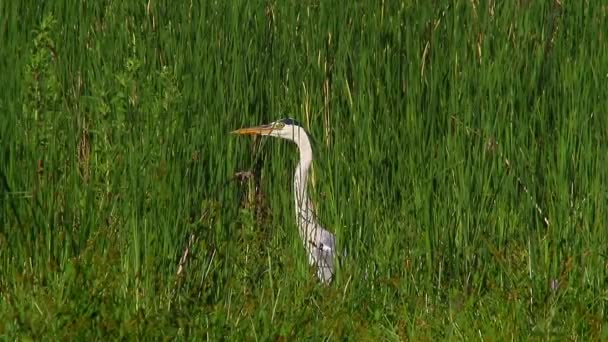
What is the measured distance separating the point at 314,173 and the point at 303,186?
7.8 inches

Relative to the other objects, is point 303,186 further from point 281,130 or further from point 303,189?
point 281,130

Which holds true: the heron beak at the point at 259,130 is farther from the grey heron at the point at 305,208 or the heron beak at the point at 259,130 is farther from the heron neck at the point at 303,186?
the heron neck at the point at 303,186

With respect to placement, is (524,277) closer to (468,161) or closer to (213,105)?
(468,161)

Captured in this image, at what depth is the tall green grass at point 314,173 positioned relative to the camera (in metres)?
3.98

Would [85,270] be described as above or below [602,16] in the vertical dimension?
below

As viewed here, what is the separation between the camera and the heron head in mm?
4895

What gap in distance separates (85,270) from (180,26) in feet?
6.25

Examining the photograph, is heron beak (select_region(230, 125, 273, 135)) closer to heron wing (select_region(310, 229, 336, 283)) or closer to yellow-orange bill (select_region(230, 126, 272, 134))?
yellow-orange bill (select_region(230, 126, 272, 134))

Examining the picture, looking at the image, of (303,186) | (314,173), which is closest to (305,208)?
(303,186)

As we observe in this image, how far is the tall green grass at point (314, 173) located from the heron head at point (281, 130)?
0.25 ft

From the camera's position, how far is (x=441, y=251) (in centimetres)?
443

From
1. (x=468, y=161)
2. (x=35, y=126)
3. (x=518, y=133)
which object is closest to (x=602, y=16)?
(x=518, y=133)

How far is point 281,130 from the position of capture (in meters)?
4.96

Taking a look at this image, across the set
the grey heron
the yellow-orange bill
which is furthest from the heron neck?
the yellow-orange bill
